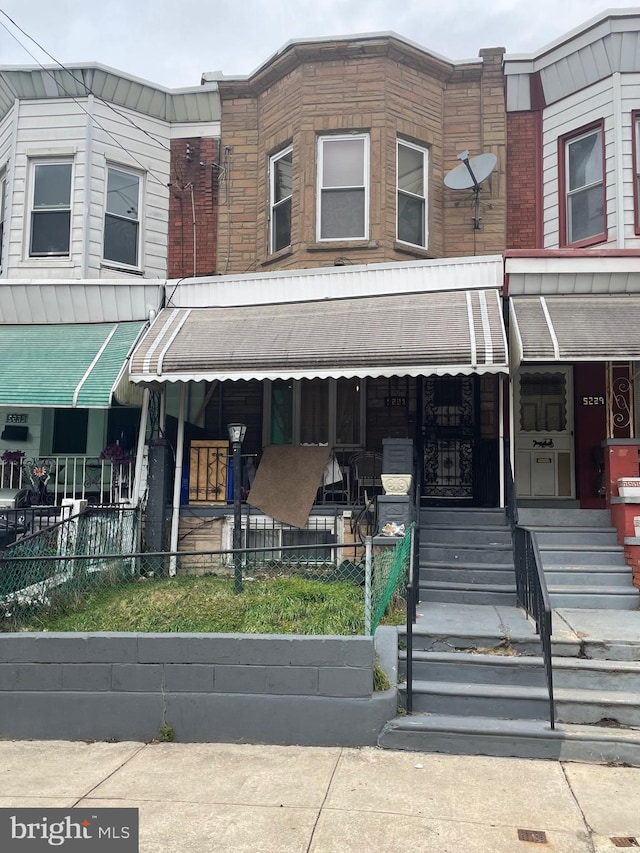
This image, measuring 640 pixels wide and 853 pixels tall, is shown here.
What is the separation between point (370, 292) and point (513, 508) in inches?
139

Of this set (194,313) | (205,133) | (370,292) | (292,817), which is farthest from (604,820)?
(205,133)

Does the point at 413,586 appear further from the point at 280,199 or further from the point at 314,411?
the point at 280,199

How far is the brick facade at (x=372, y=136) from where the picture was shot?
11.2 meters

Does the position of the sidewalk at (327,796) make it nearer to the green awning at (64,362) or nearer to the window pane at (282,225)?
the green awning at (64,362)

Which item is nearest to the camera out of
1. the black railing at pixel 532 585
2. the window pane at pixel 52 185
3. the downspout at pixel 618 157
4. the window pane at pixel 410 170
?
the black railing at pixel 532 585

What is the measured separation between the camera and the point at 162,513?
934cm

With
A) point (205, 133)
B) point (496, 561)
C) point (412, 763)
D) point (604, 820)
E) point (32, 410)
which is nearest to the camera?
point (604, 820)

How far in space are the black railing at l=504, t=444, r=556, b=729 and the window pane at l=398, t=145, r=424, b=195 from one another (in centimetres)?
533

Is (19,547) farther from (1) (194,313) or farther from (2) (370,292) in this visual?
(2) (370,292)

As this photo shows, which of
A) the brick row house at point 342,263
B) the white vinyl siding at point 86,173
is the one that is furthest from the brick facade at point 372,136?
the white vinyl siding at point 86,173

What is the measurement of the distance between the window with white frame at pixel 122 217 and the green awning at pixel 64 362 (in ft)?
6.61

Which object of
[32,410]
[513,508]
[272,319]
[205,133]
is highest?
[205,133]

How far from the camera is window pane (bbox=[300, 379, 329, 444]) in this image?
11281 millimetres

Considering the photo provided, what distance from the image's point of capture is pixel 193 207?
12367 mm
